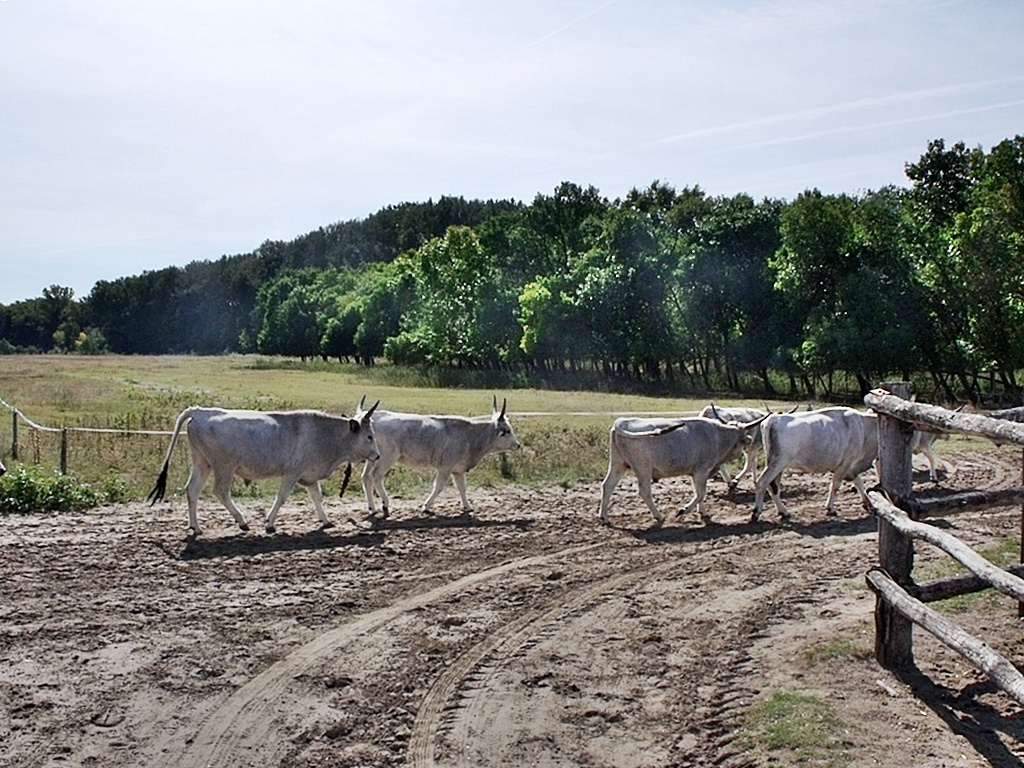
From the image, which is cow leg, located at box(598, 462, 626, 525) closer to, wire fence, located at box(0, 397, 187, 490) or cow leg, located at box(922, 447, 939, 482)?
cow leg, located at box(922, 447, 939, 482)

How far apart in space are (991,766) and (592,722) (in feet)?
8.56

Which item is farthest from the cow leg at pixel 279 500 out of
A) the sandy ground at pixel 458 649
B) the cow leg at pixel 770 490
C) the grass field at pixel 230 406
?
the cow leg at pixel 770 490

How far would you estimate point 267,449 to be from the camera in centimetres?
1492

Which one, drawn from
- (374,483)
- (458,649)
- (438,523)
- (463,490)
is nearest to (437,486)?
(463,490)

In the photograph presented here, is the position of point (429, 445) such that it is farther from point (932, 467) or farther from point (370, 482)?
point (932, 467)

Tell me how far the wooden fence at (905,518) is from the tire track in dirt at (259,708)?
14.9 feet

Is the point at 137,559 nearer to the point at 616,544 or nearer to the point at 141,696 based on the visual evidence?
the point at 141,696

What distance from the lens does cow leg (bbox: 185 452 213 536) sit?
46.3ft

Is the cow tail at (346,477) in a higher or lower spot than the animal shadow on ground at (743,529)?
higher

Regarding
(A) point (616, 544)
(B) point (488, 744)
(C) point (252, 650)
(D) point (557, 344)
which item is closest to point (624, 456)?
(A) point (616, 544)

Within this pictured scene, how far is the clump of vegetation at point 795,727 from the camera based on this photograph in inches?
261

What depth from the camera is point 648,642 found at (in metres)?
9.25

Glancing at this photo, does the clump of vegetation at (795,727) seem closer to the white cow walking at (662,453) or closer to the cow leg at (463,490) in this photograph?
the white cow walking at (662,453)

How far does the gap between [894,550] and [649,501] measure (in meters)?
7.45
